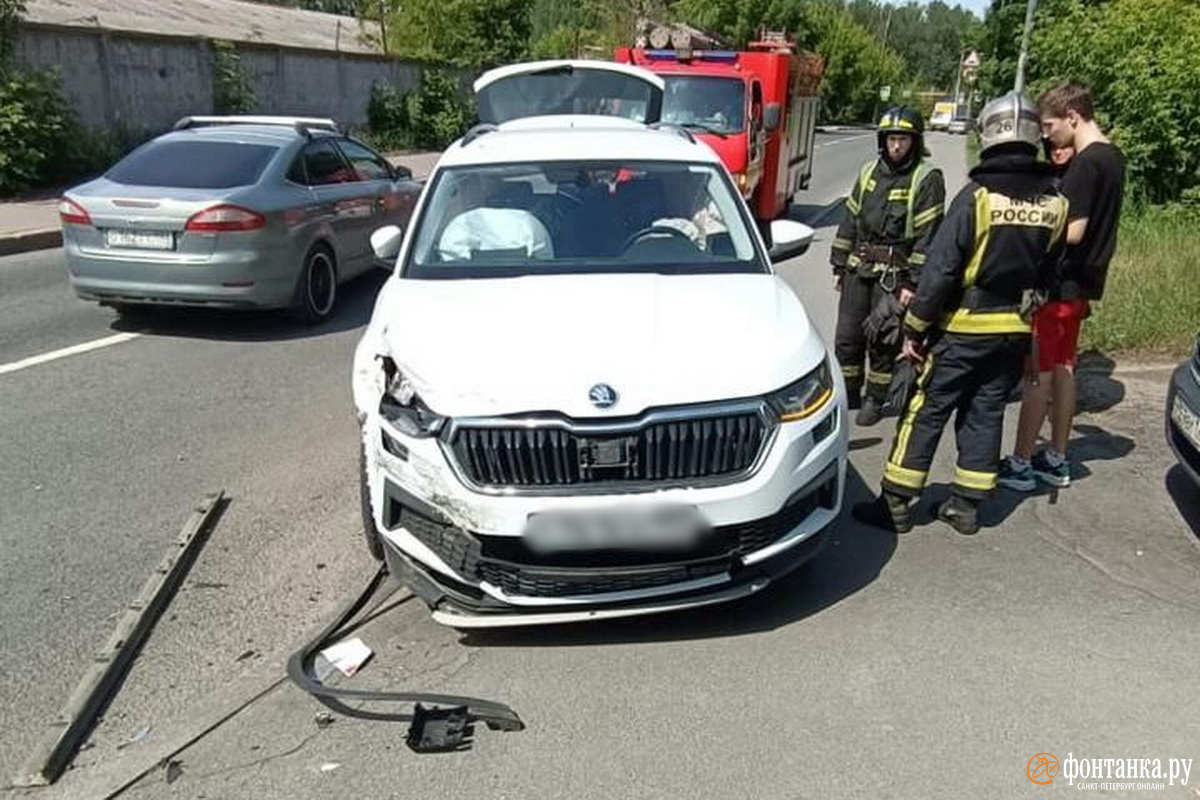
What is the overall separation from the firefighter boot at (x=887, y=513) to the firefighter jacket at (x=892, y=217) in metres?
1.53

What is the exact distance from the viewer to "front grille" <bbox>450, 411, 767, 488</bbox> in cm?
322

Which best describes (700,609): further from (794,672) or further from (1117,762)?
(1117,762)

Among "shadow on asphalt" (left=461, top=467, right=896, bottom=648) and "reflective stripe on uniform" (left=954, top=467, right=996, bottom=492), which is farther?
"reflective stripe on uniform" (left=954, top=467, right=996, bottom=492)

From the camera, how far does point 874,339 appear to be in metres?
5.61

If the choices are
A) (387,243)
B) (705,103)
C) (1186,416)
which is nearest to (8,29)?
(705,103)

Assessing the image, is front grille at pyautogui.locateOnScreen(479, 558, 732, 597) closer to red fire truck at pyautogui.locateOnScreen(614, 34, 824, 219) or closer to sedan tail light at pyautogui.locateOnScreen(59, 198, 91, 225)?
sedan tail light at pyautogui.locateOnScreen(59, 198, 91, 225)

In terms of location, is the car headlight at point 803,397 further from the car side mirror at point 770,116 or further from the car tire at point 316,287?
the car side mirror at point 770,116

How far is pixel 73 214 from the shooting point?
24.2 feet

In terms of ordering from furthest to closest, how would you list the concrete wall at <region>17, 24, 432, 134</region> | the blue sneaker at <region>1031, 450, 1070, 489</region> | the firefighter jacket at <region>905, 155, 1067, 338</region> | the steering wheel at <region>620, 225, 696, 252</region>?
the concrete wall at <region>17, 24, 432, 134</region> → the blue sneaker at <region>1031, 450, 1070, 489</region> → the steering wheel at <region>620, 225, 696, 252</region> → the firefighter jacket at <region>905, 155, 1067, 338</region>

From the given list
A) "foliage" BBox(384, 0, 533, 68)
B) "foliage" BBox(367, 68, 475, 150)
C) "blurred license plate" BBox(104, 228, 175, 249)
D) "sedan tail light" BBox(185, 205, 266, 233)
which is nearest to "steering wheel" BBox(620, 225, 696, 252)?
"sedan tail light" BBox(185, 205, 266, 233)

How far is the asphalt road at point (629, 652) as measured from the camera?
2906mm

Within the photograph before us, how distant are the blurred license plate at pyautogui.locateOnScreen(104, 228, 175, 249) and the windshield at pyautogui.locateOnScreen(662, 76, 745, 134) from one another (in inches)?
267

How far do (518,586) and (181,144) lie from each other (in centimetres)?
624

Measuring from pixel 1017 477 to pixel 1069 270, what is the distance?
109 centimetres
